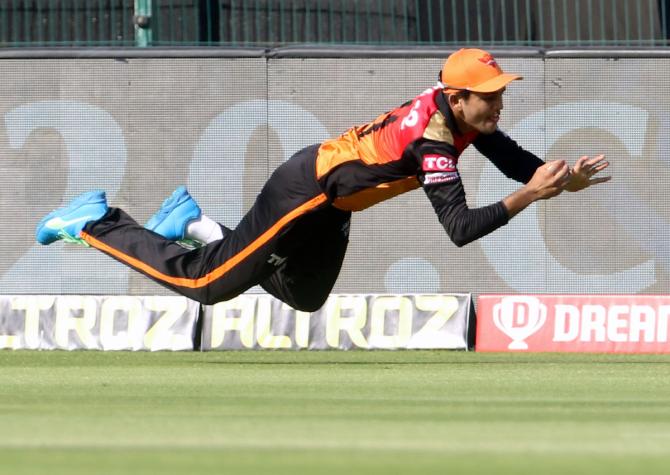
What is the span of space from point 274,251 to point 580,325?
6.10 meters

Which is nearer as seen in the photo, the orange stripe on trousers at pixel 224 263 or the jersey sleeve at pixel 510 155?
the orange stripe on trousers at pixel 224 263

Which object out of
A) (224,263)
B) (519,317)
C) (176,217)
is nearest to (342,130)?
(519,317)

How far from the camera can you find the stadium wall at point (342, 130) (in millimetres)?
15258

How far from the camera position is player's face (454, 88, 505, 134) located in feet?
25.6

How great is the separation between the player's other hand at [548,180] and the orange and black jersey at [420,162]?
0.21 metres

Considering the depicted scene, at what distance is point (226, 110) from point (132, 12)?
5.23 ft

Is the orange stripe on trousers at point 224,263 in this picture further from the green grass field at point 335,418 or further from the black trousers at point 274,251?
the green grass field at point 335,418

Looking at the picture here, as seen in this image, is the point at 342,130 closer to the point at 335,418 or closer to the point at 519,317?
the point at 519,317

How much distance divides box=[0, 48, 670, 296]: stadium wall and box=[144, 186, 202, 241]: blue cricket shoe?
19.2 ft

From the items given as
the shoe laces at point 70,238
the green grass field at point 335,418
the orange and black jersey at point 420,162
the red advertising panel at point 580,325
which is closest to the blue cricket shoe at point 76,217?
the shoe laces at point 70,238

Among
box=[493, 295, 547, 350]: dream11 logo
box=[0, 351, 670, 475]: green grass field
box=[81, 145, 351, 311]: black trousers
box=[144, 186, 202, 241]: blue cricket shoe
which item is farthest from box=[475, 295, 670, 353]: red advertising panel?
box=[81, 145, 351, 311]: black trousers

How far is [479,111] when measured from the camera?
7.84m

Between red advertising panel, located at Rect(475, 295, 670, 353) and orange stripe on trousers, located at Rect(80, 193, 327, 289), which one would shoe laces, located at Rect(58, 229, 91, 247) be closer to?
orange stripe on trousers, located at Rect(80, 193, 327, 289)

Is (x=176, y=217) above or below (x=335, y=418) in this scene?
above
